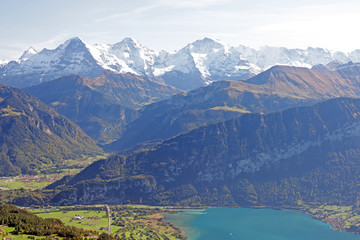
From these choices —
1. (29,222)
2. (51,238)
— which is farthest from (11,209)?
(51,238)

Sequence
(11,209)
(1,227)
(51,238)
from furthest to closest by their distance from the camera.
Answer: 1. (11,209)
2. (1,227)
3. (51,238)

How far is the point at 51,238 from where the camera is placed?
145m

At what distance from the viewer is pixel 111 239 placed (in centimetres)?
14875

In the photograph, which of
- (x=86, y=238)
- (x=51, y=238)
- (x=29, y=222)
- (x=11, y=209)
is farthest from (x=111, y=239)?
(x=11, y=209)

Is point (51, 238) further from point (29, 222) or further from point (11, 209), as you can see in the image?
point (11, 209)

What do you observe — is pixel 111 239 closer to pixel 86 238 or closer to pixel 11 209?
pixel 86 238

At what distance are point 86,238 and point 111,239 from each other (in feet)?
27.2

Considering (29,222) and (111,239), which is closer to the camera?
(111,239)

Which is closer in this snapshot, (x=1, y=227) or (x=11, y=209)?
(x=1, y=227)

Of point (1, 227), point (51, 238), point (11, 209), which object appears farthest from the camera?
point (11, 209)

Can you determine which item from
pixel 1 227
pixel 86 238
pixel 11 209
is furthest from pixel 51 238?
pixel 11 209

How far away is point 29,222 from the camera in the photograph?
163m

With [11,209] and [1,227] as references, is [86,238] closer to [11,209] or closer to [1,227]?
[1,227]

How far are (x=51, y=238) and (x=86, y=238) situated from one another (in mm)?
10957
